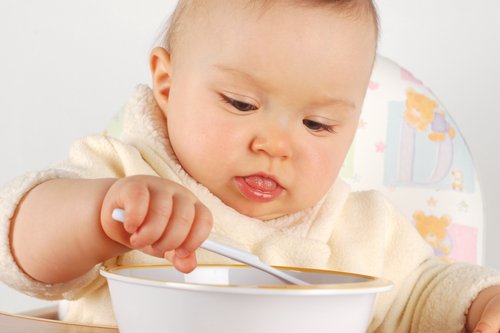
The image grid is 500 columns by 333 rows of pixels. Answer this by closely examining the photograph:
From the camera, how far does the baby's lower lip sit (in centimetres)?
93

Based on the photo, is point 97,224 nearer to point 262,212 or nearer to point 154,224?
point 154,224

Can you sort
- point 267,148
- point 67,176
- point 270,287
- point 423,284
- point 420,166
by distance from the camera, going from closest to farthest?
1. point 270,287
2. point 67,176
3. point 267,148
4. point 423,284
5. point 420,166

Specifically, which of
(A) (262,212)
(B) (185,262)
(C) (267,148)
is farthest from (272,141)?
(B) (185,262)

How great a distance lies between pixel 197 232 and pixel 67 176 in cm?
27

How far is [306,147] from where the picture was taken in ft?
3.07

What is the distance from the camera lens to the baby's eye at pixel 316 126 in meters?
0.94

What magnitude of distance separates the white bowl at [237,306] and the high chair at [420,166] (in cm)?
74

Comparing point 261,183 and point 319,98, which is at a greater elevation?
point 319,98

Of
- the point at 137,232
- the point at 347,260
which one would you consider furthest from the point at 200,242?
the point at 347,260

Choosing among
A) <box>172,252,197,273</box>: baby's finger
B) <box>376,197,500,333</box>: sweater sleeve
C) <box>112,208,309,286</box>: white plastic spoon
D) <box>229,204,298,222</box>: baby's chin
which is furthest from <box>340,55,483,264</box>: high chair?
<box>172,252,197,273</box>: baby's finger

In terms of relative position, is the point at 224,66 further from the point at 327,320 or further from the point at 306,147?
the point at 327,320

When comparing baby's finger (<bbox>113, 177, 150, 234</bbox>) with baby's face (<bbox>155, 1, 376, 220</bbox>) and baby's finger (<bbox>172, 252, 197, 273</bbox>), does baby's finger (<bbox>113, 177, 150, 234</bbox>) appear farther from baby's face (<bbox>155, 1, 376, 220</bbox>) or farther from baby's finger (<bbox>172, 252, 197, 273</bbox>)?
baby's face (<bbox>155, 1, 376, 220</bbox>)

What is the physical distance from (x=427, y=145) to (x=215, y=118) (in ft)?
1.70

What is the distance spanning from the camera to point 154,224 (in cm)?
55
